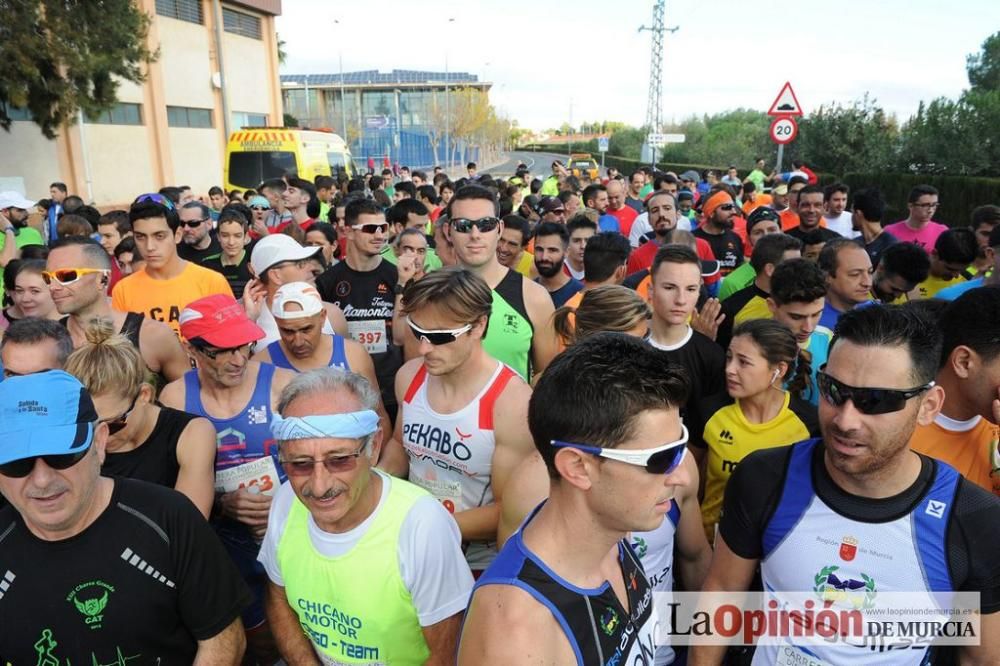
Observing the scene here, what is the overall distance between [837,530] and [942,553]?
283 millimetres

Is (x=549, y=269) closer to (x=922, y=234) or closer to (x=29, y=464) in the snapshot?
(x=29, y=464)

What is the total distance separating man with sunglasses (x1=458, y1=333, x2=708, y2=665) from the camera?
1645 millimetres

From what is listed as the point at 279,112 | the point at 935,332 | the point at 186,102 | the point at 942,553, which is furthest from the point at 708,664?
the point at 279,112

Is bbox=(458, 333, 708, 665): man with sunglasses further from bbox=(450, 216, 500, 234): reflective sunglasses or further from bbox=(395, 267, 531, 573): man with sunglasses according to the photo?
bbox=(450, 216, 500, 234): reflective sunglasses

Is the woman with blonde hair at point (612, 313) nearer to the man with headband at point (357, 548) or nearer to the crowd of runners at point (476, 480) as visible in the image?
the crowd of runners at point (476, 480)

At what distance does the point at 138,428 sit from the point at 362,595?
4.13 feet

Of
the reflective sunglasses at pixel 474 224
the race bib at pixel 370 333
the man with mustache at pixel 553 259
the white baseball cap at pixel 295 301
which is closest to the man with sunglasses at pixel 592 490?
the white baseball cap at pixel 295 301

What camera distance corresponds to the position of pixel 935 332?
2.20m

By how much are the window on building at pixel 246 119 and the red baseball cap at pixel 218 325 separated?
31.8 meters

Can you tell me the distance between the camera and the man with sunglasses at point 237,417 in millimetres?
3051

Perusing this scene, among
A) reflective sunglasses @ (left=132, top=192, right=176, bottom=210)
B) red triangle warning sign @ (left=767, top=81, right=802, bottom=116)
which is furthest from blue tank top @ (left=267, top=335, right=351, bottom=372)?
red triangle warning sign @ (left=767, top=81, right=802, bottom=116)

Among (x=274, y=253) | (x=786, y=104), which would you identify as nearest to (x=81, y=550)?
(x=274, y=253)

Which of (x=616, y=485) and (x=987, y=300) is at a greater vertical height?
(x=987, y=300)

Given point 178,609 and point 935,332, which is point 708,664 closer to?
point 935,332
